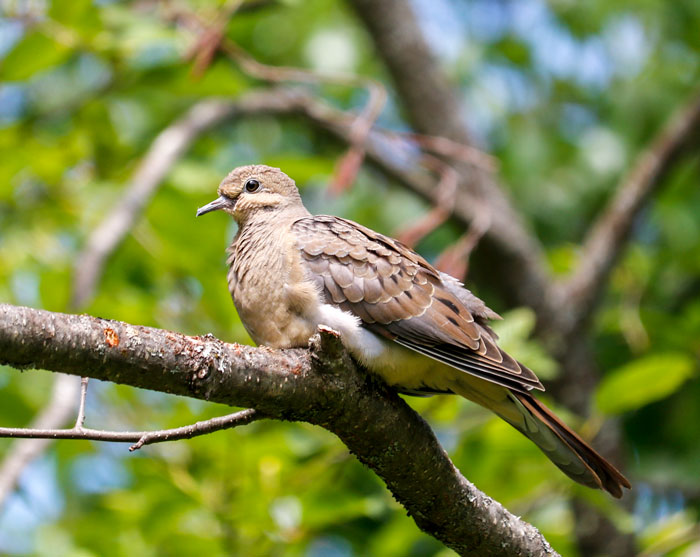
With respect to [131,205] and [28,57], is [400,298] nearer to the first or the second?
[131,205]

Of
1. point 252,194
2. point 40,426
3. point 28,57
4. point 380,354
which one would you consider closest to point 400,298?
point 380,354

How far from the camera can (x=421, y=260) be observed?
3.23 meters

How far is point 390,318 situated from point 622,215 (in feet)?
A: 11.1

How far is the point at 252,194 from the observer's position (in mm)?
3654

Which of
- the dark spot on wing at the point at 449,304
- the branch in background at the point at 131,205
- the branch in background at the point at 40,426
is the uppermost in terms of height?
the dark spot on wing at the point at 449,304

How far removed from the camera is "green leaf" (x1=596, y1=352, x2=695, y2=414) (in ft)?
12.5

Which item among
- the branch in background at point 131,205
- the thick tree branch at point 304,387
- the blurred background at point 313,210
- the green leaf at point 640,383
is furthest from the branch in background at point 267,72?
the thick tree branch at point 304,387

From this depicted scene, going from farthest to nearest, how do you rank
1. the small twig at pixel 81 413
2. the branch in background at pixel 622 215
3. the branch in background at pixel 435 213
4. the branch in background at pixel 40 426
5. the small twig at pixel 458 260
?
the branch in background at pixel 622 215
the branch in background at pixel 435 213
the small twig at pixel 458 260
the branch in background at pixel 40 426
the small twig at pixel 81 413

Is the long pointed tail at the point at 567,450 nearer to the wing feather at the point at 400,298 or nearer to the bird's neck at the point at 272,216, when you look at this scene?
the wing feather at the point at 400,298

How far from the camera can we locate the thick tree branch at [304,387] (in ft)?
6.16

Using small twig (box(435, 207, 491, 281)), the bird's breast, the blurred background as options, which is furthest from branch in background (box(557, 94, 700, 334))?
the bird's breast

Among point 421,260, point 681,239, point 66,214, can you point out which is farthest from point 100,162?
point 681,239

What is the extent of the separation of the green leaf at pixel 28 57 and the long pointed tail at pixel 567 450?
254 cm

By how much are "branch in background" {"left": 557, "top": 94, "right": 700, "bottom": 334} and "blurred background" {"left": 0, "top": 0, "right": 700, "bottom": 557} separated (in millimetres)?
136
